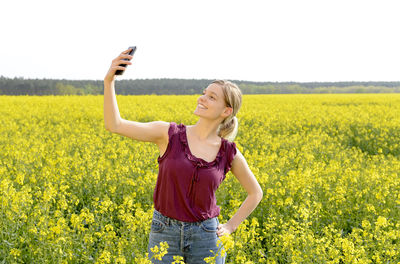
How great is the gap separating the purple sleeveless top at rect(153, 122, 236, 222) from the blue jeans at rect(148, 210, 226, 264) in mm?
45

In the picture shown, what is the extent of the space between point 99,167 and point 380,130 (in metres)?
11.2

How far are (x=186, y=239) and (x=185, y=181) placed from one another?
359 millimetres

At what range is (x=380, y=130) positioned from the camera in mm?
14508

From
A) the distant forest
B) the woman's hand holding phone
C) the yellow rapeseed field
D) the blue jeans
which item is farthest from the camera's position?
the distant forest

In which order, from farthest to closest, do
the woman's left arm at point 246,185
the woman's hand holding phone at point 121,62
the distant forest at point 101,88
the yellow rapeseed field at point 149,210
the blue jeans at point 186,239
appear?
the distant forest at point 101,88 < the yellow rapeseed field at point 149,210 < the woman's left arm at point 246,185 < the blue jeans at point 186,239 < the woman's hand holding phone at point 121,62

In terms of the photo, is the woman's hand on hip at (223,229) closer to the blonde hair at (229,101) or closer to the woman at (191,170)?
the woman at (191,170)

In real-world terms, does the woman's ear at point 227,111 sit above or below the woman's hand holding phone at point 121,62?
below

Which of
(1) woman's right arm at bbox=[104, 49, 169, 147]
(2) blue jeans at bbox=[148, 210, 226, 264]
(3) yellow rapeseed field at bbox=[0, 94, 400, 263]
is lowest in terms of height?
(3) yellow rapeseed field at bbox=[0, 94, 400, 263]

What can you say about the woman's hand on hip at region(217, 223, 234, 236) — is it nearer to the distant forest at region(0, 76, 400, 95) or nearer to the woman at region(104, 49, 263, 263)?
the woman at region(104, 49, 263, 263)

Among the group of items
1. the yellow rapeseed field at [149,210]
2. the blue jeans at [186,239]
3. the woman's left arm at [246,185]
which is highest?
the woman's left arm at [246,185]

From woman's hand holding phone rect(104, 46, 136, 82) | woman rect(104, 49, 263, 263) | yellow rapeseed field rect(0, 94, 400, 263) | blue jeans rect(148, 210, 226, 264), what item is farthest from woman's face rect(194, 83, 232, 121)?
yellow rapeseed field rect(0, 94, 400, 263)

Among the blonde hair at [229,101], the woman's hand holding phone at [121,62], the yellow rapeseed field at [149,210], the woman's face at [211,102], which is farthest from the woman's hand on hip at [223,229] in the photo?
the woman's hand holding phone at [121,62]

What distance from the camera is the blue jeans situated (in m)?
2.60

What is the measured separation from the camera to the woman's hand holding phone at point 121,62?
2.33 m
